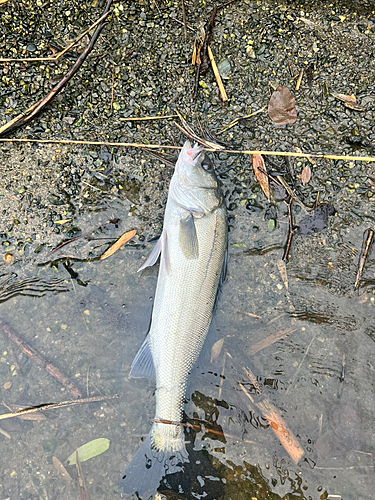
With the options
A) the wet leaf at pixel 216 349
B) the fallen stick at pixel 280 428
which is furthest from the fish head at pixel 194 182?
the fallen stick at pixel 280 428

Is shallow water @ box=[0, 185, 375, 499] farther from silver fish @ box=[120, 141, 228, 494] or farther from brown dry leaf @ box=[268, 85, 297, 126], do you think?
brown dry leaf @ box=[268, 85, 297, 126]

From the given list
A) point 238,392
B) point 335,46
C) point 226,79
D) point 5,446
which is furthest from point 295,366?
point 335,46

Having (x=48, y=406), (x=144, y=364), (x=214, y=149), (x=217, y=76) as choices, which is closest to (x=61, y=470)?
(x=48, y=406)

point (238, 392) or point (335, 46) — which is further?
point (335, 46)

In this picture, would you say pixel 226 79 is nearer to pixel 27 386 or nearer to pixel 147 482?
pixel 27 386

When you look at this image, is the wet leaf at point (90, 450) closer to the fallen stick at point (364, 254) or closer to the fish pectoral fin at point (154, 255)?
the fish pectoral fin at point (154, 255)

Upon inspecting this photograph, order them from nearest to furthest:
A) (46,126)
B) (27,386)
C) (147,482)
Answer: (147,482) → (27,386) → (46,126)

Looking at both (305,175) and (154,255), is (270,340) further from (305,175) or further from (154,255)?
(305,175)
